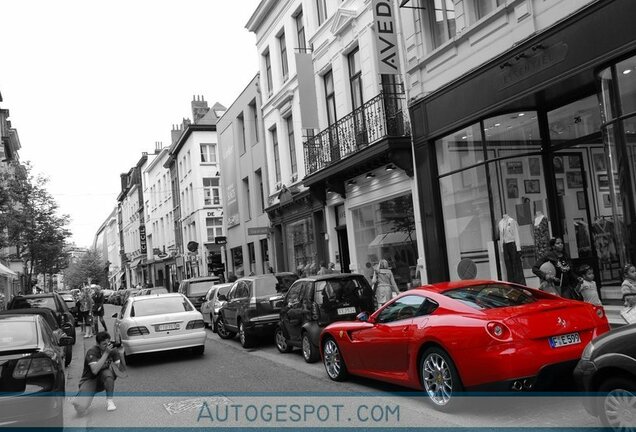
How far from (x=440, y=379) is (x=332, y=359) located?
8.52 feet

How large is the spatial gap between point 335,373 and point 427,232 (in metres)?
6.47

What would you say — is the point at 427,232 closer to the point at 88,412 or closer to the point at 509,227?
the point at 509,227

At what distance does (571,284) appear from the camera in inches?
400

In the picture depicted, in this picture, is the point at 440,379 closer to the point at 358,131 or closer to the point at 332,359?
the point at 332,359

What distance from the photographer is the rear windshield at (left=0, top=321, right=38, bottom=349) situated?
6621mm

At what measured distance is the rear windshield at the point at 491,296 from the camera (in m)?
6.73

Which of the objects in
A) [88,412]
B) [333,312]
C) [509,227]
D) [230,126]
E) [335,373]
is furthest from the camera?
[230,126]

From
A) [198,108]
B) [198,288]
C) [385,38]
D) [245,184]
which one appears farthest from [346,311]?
[198,108]

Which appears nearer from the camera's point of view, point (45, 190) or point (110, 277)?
point (45, 190)

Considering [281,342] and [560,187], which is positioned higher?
[560,187]

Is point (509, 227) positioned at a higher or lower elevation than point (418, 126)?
lower

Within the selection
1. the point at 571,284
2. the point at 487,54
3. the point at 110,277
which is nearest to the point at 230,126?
the point at 487,54

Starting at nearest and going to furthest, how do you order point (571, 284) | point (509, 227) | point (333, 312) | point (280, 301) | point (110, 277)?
point (571, 284) < point (333, 312) < point (509, 227) < point (280, 301) < point (110, 277)

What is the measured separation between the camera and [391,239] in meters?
16.7
